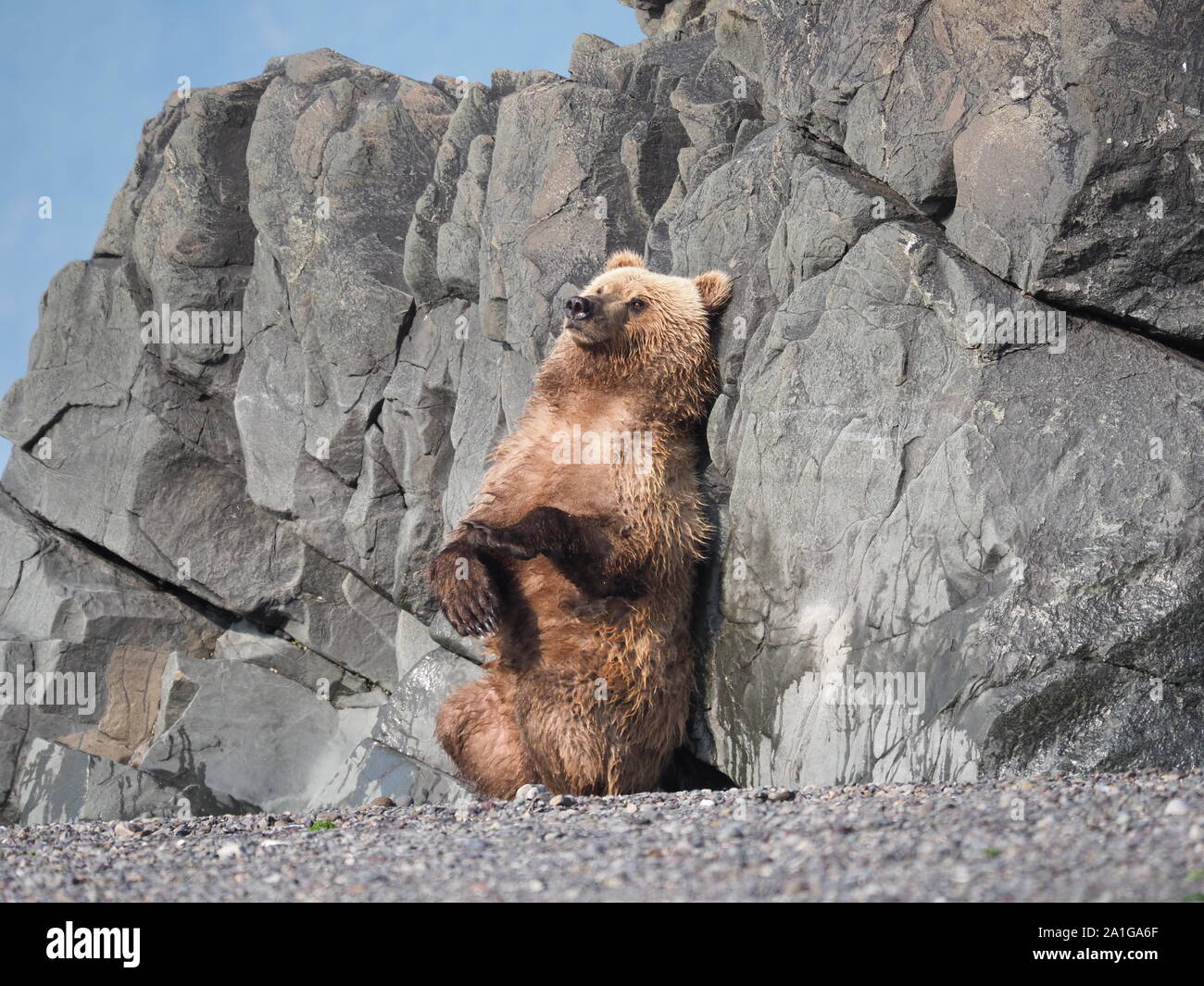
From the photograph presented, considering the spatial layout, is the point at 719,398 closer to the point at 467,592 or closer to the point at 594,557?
the point at 594,557

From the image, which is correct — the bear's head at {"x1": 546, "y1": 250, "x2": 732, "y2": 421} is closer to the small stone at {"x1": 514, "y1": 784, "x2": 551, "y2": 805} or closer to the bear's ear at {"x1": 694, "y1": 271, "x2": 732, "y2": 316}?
Answer: the bear's ear at {"x1": 694, "y1": 271, "x2": 732, "y2": 316}

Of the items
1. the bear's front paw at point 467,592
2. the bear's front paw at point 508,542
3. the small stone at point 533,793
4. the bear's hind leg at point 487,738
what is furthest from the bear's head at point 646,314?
the small stone at point 533,793

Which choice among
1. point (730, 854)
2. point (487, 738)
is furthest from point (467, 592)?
point (730, 854)

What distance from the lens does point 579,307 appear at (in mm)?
7520

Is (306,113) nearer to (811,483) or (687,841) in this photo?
(811,483)

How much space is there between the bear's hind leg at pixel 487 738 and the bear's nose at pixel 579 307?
88.5 inches

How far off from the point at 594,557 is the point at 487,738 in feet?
4.79

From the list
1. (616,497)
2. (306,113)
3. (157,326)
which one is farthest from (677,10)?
(616,497)

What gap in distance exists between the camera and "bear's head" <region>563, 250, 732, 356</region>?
7.63 metres

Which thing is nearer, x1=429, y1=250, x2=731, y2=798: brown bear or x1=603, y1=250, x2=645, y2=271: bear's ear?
x1=429, y1=250, x2=731, y2=798: brown bear

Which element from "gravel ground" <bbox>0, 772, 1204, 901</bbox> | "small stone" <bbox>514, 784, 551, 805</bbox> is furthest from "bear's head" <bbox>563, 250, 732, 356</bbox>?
"gravel ground" <bbox>0, 772, 1204, 901</bbox>

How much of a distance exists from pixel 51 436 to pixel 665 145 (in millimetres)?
8950

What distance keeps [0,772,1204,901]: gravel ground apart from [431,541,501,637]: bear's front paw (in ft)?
5.21

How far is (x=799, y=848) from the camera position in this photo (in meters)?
3.86
